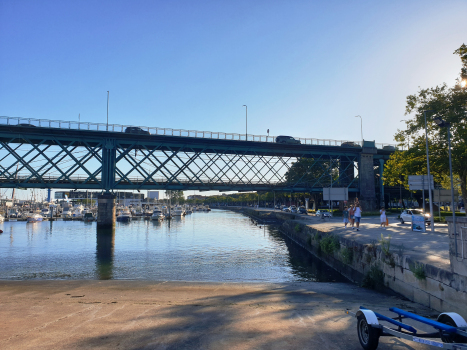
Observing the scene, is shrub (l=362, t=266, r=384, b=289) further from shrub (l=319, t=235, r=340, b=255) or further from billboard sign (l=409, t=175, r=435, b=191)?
billboard sign (l=409, t=175, r=435, b=191)

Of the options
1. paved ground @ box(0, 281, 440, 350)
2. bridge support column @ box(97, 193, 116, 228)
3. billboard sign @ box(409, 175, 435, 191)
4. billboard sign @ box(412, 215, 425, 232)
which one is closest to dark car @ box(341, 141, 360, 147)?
billboard sign @ box(409, 175, 435, 191)

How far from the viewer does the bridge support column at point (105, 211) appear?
52.3 metres

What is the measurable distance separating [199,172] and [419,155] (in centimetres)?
3574

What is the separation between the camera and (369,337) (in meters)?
6.11

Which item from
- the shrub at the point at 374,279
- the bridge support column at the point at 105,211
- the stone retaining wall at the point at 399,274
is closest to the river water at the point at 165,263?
the stone retaining wall at the point at 399,274

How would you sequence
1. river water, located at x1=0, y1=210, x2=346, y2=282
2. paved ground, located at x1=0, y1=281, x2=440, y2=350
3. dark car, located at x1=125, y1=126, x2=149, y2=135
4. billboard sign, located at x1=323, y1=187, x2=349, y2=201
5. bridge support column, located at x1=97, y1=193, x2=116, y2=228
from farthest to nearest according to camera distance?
dark car, located at x1=125, y1=126, x2=149, y2=135 → bridge support column, located at x1=97, y1=193, x2=116, y2=228 → billboard sign, located at x1=323, y1=187, x2=349, y2=201 → river water, located at x1=0, y1=210, x2=346, y2=282 → paved ground, located at x1=0, y1=281, x2=440, y2=350

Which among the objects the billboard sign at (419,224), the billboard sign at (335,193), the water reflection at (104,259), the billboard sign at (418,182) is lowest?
the water reflection at (104,259)

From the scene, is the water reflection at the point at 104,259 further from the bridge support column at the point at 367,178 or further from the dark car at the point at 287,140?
the bridge support column at the point at 367,178

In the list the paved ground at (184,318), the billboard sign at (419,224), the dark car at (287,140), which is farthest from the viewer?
the dark car at (287,140)

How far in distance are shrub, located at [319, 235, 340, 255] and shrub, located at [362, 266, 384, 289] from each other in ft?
23.1

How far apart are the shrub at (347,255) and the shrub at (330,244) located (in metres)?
1.92

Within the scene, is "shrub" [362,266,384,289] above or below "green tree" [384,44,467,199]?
below

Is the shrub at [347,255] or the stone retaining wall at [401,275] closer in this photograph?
the stone retaining wall at [401,275]

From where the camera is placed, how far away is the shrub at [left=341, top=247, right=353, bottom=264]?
19000 millimetres
